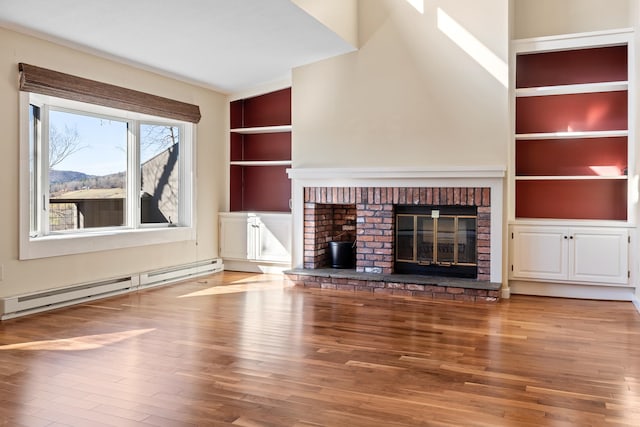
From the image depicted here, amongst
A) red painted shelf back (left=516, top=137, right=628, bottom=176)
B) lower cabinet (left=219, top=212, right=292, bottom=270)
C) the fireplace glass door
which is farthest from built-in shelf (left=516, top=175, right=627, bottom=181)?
lower cabinet (left=219, top=212, right=292, bottom=270)

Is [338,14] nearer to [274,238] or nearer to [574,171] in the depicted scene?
[274,238]

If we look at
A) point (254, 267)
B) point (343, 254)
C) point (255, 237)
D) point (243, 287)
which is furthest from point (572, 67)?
point (254, 267)

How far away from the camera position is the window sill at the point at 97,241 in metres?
4.72

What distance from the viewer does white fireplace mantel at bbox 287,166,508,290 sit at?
5438 millimetres

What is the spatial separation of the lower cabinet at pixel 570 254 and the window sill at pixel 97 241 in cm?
374

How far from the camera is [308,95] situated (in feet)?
20.8

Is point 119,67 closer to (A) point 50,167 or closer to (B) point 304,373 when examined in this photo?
(A) point 50,167

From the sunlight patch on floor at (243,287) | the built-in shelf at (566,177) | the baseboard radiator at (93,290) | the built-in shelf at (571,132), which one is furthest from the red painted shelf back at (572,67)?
the baseboard radiator at (93,290)

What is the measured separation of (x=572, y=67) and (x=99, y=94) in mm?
4813

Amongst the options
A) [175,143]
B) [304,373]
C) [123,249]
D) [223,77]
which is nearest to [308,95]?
[223,77]

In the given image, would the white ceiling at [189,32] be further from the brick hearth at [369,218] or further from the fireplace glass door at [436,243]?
the fireplace glass door at [436,243]

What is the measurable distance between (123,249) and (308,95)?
265 cm

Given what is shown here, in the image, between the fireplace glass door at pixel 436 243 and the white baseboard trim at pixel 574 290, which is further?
the fireplace glass door at pixel 436 243

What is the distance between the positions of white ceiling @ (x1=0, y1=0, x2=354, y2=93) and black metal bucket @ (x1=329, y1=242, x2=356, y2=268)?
2.13m
